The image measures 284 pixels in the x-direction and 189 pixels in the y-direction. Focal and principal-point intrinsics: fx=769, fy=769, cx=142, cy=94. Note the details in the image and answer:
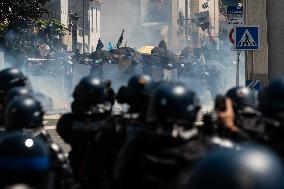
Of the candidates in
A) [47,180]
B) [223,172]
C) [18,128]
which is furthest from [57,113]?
[223,172]

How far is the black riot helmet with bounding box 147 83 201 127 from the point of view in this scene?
464 cm

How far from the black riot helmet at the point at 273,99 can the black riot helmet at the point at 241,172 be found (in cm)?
197

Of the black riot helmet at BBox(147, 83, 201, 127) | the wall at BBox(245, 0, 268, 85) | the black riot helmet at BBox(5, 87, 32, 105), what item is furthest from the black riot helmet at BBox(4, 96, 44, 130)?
the wall at BBox(245, 0, 268, 85)

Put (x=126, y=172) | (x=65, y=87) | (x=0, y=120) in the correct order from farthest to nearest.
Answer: (x=65, y=87) < (x=0, y=120) < (x=126, y=172)

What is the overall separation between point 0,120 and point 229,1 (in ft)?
53.4

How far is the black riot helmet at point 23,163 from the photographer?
15.7 feet

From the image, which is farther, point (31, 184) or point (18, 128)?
point (18, 128)

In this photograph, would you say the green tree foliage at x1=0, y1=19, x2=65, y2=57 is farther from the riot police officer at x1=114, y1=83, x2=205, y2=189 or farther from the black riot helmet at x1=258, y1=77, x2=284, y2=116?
the riot police officer at x1=114, y1=83, x2=205, y2=189

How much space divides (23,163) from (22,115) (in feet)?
5.49

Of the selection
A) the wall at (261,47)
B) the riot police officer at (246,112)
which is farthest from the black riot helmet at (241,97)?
the wall at (261,47)

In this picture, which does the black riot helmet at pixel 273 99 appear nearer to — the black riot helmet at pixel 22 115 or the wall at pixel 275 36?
the black riot helmet at pixel 22 115

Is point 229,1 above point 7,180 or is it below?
above

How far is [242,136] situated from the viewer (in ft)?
18.5

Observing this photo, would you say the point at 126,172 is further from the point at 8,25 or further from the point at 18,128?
the point at 8,25
